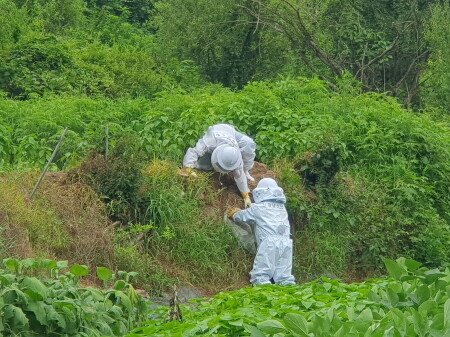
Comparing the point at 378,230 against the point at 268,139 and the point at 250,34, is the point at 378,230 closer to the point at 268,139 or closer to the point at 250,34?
the point at 268,139

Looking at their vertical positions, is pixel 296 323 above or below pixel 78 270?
above

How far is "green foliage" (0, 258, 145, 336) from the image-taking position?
22.3ft

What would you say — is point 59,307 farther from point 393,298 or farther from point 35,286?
point 393,298

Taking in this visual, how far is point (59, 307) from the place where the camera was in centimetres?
703

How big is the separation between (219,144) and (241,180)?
505 millimetres

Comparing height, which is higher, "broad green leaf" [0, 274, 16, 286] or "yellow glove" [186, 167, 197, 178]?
"broad green leaf" [0, 274, 16, 286]

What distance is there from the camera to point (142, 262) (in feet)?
37.1

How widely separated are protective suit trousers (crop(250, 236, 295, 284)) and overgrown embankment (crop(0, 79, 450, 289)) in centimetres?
34

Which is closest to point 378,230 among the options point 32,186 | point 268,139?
point 268,139

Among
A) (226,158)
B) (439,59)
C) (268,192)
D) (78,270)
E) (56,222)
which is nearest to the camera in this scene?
(78,270)

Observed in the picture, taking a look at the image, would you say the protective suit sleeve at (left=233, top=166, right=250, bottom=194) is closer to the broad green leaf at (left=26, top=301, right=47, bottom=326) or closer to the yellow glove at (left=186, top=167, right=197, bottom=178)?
the yellow glove at (left=186, top=167, right=197, bottom=178)

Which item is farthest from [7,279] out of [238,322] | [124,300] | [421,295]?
[421,295]

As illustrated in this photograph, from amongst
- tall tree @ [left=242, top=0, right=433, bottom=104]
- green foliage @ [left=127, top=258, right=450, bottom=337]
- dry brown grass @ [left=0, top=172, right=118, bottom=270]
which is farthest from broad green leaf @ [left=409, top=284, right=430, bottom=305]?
tall tree @ [left=242, top=0, right=433, bottom=104]

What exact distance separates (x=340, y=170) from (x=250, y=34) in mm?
8999
